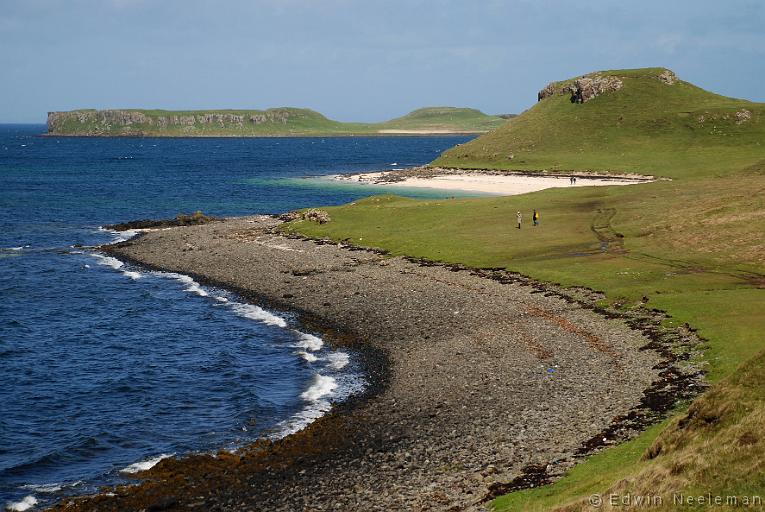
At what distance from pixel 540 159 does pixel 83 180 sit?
111m

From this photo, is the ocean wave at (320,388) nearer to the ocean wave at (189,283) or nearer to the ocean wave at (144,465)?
the ocean wave at (144,465)

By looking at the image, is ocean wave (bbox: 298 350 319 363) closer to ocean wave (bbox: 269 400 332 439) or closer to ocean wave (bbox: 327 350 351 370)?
ocean wave (bbox: 327 350 351 370)

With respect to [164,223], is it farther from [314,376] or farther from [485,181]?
[485,181]

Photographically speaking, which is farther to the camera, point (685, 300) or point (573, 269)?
point (573, 269)

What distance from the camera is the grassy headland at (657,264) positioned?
2202cm

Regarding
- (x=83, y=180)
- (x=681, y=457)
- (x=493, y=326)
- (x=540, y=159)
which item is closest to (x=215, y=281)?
(x=493, y=326)

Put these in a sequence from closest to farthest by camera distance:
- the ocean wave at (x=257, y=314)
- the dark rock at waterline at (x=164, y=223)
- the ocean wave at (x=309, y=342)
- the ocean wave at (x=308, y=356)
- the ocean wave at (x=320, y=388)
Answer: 1. the ocean wave at (x=320, y=388)
2. the ocean wave at (x=308, y=356)
3. the ocean wave at (x=309, y=342)
4. the ocean wave at (x=257, y=314)
5. the dark rock at waterline at (x=164, y=223)

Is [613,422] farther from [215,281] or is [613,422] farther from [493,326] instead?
[215,281]

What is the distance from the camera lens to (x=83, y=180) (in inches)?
7653

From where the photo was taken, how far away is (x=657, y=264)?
2448 inches

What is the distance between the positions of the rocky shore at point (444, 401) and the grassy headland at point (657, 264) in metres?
2.58

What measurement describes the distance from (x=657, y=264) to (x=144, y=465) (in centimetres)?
4366

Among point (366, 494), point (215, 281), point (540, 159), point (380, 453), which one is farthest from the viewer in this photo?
point (540, 159)

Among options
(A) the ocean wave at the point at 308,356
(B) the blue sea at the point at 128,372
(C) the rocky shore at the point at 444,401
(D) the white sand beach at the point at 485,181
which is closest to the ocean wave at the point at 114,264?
(B) the blue sea at the point at 128,372
